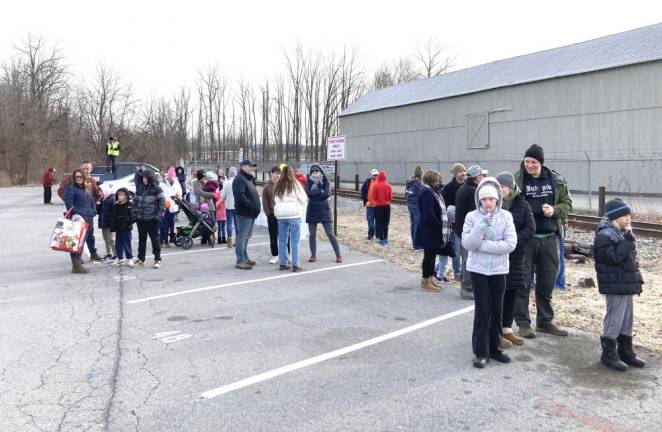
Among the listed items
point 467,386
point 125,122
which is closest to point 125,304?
point 467,386

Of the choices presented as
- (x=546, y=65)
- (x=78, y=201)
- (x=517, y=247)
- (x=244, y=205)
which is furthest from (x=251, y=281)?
(x=546, y=65)

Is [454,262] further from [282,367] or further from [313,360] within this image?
[282,367]

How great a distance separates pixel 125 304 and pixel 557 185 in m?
5.37

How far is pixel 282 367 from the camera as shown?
16.6 ft

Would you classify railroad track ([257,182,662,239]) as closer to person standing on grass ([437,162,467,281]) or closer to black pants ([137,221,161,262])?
person standing on grass ([437,162,467,281])

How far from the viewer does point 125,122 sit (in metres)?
73.8

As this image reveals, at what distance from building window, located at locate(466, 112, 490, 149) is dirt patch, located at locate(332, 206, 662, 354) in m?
22.2

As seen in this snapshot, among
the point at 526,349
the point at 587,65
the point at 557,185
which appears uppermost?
the point at 587,65

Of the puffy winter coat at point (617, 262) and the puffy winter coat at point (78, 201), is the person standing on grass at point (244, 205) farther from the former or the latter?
the puffy winter coat at point (617, 262)

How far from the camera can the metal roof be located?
29.9m

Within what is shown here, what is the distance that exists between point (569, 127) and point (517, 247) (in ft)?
94.2

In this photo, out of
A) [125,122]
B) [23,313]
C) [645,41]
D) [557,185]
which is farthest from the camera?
[125,122]

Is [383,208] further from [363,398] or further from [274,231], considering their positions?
[363,398]

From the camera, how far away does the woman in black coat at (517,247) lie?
564cm
